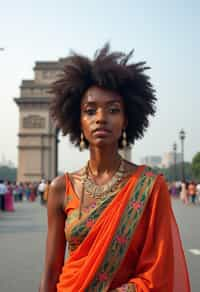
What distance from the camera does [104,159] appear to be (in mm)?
2293

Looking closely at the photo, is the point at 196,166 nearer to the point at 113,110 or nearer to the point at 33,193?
the point at 33,193

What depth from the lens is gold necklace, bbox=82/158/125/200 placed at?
2.22 metres

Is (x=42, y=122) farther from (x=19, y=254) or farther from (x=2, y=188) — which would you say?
(x=19, y=254)

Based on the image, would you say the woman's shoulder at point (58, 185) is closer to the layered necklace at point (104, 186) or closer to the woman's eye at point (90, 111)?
the layered necklace at point (104, 186)

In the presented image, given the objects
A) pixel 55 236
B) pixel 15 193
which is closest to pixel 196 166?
pixel 15 193

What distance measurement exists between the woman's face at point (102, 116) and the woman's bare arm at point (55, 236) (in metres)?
0.25

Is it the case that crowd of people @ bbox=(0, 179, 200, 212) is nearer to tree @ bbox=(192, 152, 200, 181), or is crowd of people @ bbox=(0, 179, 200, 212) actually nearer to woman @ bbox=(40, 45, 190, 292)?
woman @ bbox=(40, 45, 190, 292)

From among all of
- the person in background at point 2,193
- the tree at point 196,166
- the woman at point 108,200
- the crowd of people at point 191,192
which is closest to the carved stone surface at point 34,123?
the crowd of people at point 191,192

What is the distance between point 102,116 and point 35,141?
42717 millimetres

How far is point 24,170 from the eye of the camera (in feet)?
145

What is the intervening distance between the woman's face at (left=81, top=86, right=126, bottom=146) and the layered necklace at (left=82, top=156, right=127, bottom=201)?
0.13m

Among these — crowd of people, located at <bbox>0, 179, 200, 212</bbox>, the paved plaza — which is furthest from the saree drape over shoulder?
crowd of people, located at <bbox>0, 179, 200, 212</bbox>

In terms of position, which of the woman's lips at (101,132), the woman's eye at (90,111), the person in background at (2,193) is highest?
the woman's eye at (90,111)

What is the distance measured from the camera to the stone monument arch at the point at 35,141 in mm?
44094
